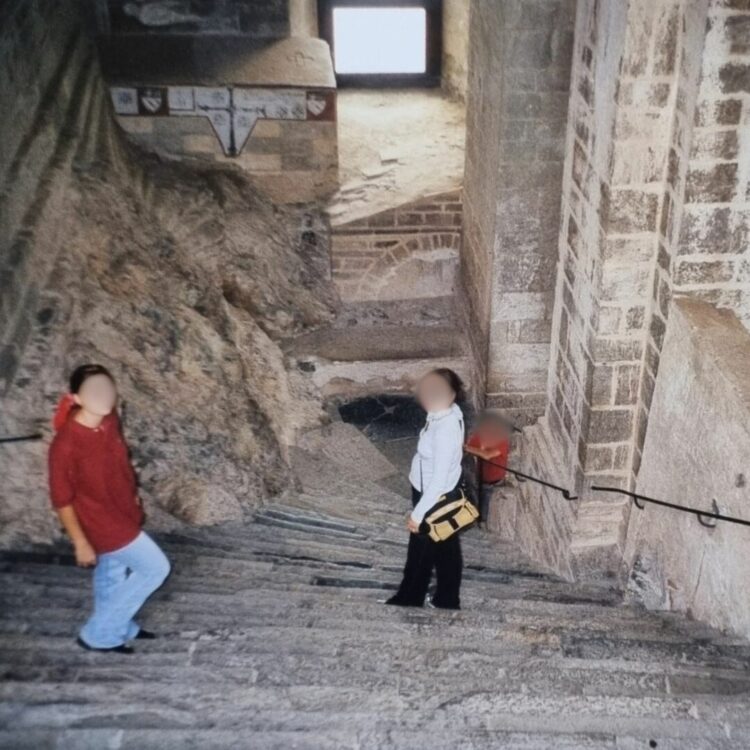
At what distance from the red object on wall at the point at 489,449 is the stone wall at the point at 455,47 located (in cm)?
501

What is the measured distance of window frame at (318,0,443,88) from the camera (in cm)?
1121

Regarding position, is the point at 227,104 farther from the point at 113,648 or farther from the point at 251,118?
the point at 113,648

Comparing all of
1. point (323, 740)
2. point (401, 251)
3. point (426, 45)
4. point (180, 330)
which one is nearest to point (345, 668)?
point (323, 740)

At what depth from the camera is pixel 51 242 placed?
21.2 feet

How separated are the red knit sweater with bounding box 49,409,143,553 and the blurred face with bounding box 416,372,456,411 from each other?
1.26m

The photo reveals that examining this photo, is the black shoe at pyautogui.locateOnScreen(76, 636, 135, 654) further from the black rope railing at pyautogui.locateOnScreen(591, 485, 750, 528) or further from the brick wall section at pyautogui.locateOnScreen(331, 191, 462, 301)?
the brick wall section at pyautogui.locateOnScreen(331, 191, 462, 301)

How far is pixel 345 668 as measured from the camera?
3.55 meters

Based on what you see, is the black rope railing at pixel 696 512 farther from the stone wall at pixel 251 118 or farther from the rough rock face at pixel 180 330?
the stone wall at pixel 251 118

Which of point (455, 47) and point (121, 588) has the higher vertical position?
point (455, 47)

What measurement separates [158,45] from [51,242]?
135 inches

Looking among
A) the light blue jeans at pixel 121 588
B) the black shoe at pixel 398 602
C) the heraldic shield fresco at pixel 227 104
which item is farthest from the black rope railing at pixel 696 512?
the heraldic shield fresco at pixel 227 104

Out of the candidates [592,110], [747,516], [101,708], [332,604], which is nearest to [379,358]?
[592,110]

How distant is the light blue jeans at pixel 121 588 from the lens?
360 cm

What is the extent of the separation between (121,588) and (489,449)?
142 inches
